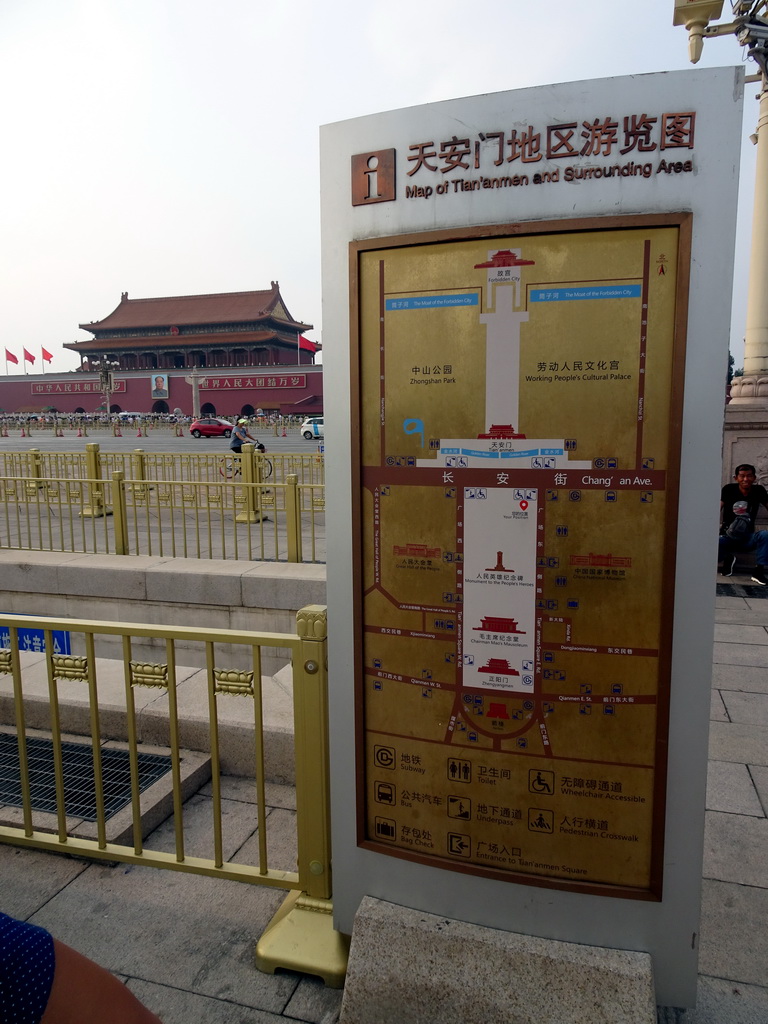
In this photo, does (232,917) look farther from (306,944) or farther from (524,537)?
(524,537)

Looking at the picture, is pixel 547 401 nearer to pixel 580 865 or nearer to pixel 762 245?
pixel 580 865

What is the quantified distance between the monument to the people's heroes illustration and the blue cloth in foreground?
4.12ft

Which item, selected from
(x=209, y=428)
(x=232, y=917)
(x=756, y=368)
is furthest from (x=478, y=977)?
(x=209, y=428)

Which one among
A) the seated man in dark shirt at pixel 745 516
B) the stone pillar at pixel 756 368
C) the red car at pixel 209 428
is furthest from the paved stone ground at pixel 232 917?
the red car at pixel 209 428

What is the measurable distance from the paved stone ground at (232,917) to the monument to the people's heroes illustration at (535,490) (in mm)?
382

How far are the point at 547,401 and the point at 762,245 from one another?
8821 millimetres

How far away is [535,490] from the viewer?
1906 millimetres

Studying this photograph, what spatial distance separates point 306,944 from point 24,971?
5.41 ft

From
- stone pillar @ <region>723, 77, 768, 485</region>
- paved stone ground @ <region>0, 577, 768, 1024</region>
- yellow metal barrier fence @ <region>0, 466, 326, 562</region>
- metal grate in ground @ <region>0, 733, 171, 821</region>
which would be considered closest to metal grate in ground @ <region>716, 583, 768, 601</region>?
stone pillar @ <region>723, 77, 768, 485</region>

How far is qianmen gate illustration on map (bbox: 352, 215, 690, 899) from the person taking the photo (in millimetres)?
1808

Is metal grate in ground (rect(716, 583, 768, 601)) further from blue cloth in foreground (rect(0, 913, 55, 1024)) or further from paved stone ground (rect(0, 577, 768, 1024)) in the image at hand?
blue cloth in foreground (rect(0, 913, 55, 1024))

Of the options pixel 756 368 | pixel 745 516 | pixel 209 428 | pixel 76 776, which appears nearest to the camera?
pixel 76 776

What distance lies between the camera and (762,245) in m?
8.80

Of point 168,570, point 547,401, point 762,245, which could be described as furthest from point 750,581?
point 547,401
